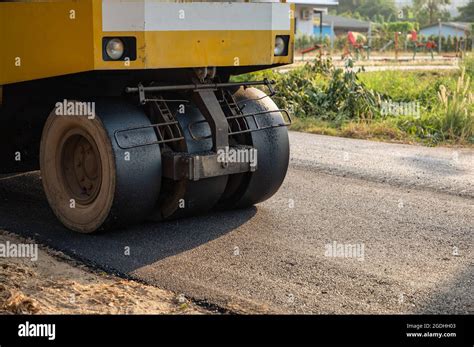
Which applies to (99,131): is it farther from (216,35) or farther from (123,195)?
(216,35)

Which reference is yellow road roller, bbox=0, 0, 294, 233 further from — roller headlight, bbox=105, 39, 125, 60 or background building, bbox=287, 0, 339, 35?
background building, bbox=287, 0, 339, 35

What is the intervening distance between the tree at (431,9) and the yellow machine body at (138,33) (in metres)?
75.4

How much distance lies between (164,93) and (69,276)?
1903 mm

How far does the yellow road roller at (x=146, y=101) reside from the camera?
6414 mm

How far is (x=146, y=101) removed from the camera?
6.77 metres

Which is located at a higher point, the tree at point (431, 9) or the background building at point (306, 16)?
the tree at point (431, 9)

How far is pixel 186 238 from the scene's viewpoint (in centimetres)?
677

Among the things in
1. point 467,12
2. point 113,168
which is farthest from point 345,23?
point 113,168

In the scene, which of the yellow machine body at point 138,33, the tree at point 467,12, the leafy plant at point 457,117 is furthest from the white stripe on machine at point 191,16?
the tree at point 467,12

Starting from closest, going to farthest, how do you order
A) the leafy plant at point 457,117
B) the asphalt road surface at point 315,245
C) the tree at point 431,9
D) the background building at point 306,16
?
1. the asphalt road surface at point 315,245
2. the leafy plant at point 457,117
3. the background building at point 306,16
4. the tree at point 431,9

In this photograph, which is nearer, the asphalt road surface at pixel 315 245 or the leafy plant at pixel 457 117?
the asphalt road surface at pixel 315 245

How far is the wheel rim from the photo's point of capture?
696 cm

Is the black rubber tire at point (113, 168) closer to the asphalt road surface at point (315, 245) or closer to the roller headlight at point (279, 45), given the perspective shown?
the asphalt road surface at point (315, 245)
